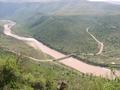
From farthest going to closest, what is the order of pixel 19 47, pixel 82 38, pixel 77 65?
pixel 82 38 < pixel 19 47 < pixel 77 65

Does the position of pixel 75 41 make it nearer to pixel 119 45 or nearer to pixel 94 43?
pixel 94 43

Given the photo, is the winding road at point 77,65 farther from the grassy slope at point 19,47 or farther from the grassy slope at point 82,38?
the grassy slope at point 19,47

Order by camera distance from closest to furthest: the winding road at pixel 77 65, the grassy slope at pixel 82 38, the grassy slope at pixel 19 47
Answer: the winding road at pixel 77 65 < the grassy slope at pixel 19 47 < the grassy slope at pixel 82 38

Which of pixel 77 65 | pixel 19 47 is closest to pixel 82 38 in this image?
pixel 19 47

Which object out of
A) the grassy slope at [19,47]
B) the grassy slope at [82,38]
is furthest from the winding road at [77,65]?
the grassy slope at [19,47]

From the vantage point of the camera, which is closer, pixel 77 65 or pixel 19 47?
pixel 77 65

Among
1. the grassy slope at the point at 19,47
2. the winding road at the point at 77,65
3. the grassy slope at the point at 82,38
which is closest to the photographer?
the winding road at the point at 77,65

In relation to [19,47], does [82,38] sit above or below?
below

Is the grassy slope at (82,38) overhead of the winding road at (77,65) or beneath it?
beneath

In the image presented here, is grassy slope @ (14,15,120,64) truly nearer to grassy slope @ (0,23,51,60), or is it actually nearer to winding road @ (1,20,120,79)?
winding road @ (1,20,120,79)

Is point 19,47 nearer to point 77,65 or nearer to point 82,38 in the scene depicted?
point 82,38

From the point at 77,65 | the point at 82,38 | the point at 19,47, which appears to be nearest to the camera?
the point at 77,65
